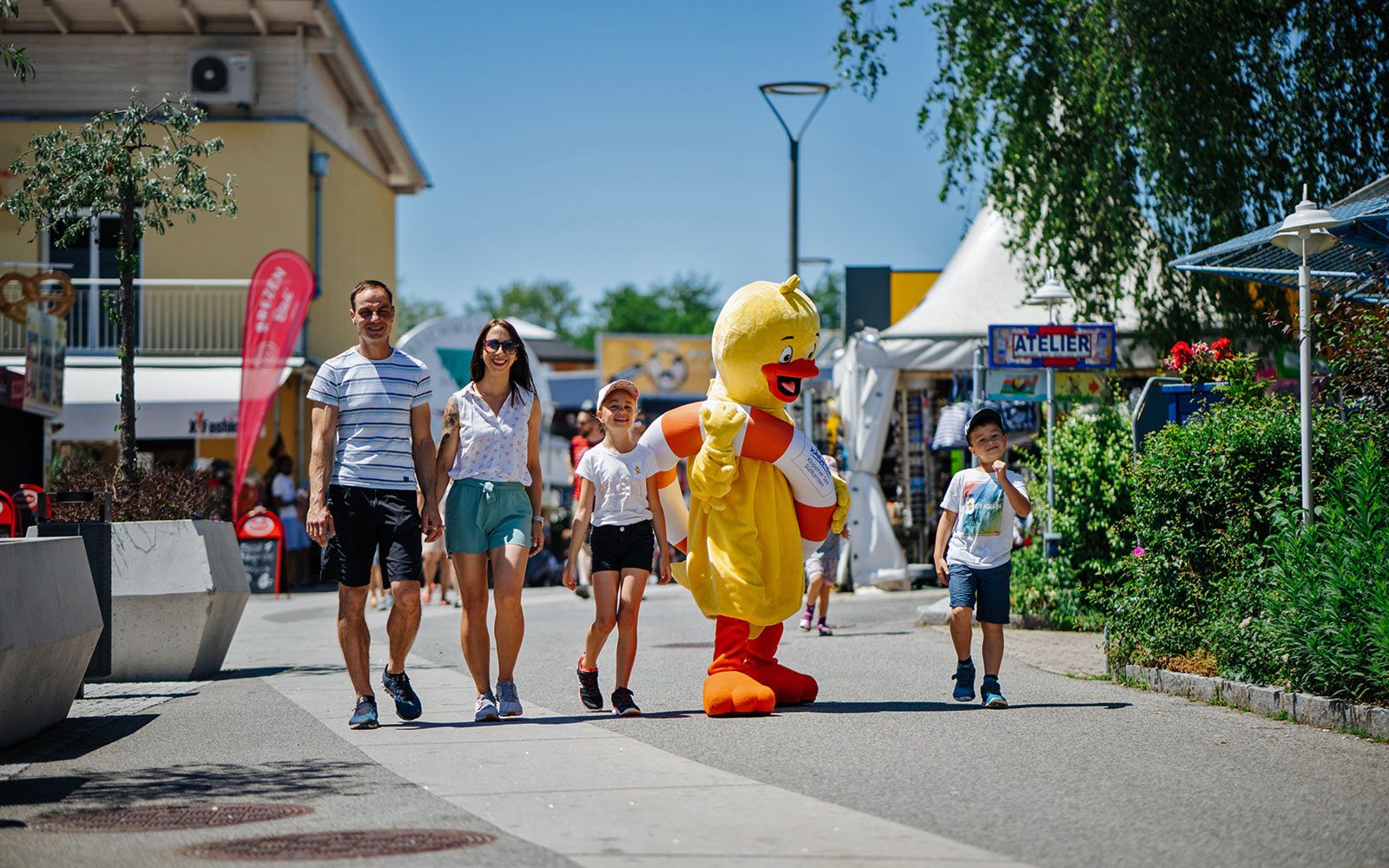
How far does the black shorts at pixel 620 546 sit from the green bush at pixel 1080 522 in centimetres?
573

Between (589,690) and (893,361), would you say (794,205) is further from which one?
(589,690)

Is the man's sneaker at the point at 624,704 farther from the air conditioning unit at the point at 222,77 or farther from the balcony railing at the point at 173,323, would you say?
the air conditioning unit at the point at 222,77

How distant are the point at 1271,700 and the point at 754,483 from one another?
2.92 meters

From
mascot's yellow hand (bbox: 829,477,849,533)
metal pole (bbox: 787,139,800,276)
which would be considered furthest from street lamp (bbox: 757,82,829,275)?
mascot's yellow hand (bbox: 829,477,849,533)

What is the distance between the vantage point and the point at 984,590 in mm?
9406

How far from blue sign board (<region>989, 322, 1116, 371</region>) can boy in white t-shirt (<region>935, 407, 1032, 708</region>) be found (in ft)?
19.1

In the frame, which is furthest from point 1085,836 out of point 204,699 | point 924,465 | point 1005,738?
point 924,465

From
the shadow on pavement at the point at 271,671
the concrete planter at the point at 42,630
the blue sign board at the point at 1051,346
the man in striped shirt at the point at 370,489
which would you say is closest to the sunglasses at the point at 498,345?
the man in striped shirt at the point at 370,489

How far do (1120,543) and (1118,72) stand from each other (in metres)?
5.88

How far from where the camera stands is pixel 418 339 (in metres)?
25.8

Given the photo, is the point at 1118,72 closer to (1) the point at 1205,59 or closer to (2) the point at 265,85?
(1) the point at 1205,59

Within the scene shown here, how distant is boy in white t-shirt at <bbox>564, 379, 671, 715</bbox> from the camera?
29.4 feet

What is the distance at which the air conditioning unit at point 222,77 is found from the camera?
94.1ft

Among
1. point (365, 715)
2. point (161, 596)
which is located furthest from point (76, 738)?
point (161, 596)
